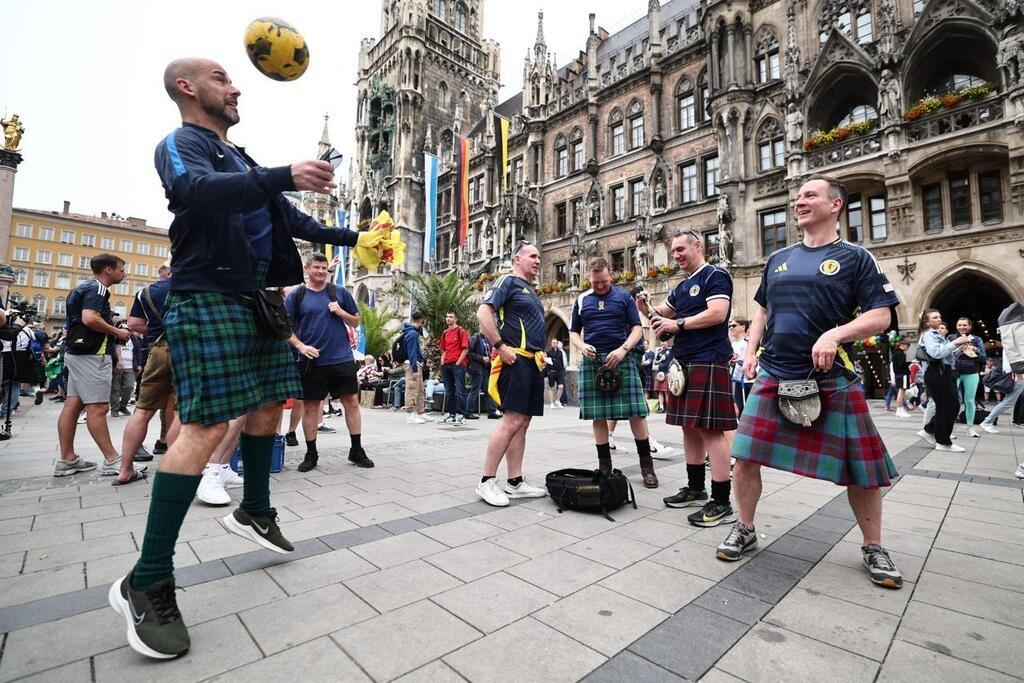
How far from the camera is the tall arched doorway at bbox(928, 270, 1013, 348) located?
1881 cm

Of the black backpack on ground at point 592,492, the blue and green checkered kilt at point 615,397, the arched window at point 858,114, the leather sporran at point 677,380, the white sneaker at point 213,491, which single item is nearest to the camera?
the black backpack on ground at point 592,492

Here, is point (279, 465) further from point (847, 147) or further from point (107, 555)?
Result: point (847, 147)

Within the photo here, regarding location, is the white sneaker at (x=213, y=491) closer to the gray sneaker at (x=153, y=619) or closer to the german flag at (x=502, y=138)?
the gray sneaker at (x=153, y=619)

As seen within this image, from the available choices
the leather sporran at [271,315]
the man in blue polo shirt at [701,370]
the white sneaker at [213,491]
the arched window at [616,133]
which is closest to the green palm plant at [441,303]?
the arched window at [616,133]

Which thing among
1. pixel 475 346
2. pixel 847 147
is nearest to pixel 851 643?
pixel 475 346

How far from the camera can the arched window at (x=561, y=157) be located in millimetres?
32219

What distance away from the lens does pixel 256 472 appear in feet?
9.00

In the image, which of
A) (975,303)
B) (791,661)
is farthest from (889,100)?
(791,661)

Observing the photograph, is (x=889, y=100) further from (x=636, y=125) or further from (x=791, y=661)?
(x=791, y=661)

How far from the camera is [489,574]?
2.61m

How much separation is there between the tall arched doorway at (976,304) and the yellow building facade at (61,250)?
72756mm

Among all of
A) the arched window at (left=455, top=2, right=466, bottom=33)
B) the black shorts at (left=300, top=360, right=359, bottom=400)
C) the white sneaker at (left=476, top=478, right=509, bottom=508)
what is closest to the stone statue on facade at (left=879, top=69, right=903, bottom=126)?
the black shorts at (left=300, top=360, right=359, bottom=400)

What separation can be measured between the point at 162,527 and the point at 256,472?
71cm

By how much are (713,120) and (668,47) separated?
7497mm
